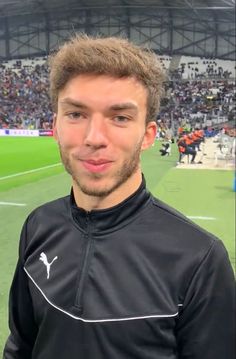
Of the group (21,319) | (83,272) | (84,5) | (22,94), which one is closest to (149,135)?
(83,272)

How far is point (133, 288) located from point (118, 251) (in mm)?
156

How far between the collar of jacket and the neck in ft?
0.05

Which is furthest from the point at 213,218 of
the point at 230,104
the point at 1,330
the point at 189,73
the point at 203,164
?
the point at 189,73

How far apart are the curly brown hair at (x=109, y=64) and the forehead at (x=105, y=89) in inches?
0.8

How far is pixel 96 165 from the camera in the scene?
166 centimetres

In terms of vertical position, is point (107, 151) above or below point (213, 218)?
above

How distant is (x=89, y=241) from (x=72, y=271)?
14 centimetres

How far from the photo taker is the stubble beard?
1688 mm

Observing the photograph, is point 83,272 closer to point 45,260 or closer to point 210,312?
point 45,260

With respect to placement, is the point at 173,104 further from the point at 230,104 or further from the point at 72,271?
the point at 72,271

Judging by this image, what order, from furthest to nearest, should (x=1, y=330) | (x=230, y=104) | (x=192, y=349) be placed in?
(x=230, y=104) → (x=1, y=330) → (x=192, y=349)

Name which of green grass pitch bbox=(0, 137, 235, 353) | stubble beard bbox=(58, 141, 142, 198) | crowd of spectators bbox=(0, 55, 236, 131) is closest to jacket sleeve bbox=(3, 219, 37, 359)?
stubble beard bbox=(58, 141, 142, 198)

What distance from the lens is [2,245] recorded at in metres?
6.30

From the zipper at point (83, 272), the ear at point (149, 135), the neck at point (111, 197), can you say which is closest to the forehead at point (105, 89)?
the ear at point (149, 135)
